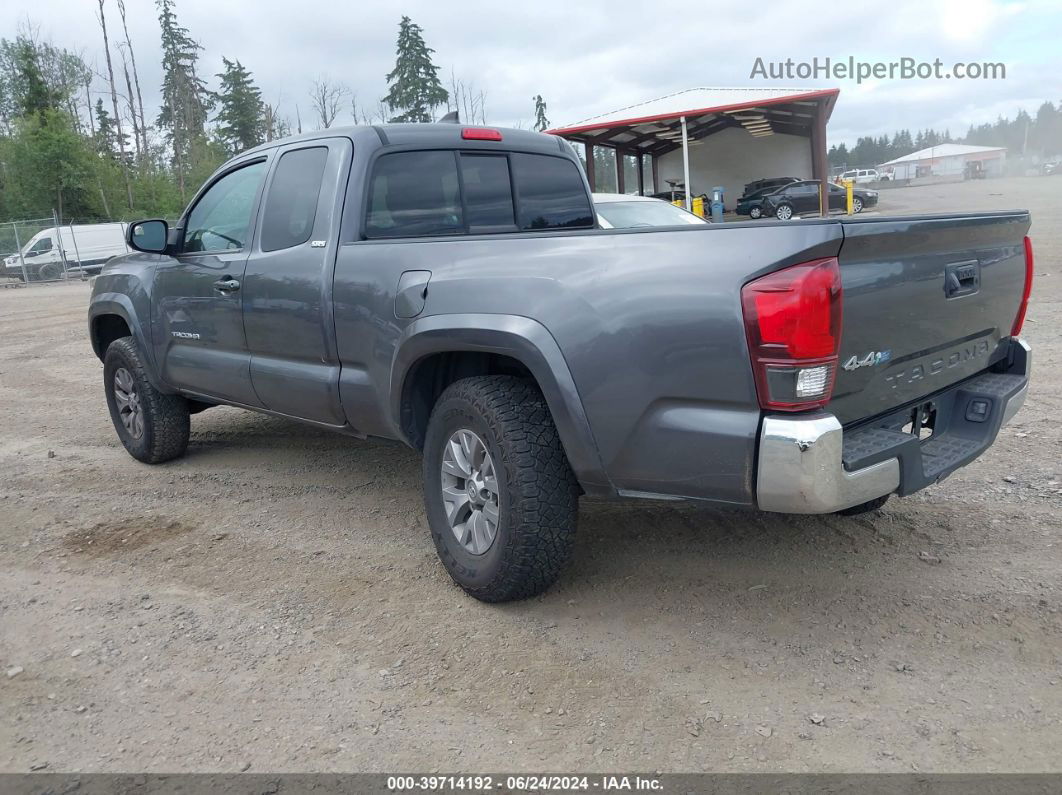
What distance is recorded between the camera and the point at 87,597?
12.0 feet

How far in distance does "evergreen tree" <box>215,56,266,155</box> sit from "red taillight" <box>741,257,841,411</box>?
6349 centimetres

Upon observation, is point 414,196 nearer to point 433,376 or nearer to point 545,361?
point 433,376

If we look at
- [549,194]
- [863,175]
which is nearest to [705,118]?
[549,194]

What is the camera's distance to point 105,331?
616cm

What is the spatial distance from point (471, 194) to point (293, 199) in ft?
2.90

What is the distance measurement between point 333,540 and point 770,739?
2.43 m

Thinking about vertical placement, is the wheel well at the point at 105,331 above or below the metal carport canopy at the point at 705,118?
below

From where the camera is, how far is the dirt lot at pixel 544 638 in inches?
99.9

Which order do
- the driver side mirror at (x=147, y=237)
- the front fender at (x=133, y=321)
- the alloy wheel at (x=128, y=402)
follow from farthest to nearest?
1. the alloy wheel at (x=128, y=402)
2. the front fender at (x=133, y=321)
3. the driver side mirror at (x=147, y=237)

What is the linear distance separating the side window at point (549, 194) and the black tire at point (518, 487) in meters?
1.53

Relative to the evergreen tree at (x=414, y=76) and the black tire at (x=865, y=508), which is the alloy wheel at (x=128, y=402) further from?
the evergreen tree at (x=414, y=76)

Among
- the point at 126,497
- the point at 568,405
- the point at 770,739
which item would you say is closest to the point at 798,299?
the point at 568,405

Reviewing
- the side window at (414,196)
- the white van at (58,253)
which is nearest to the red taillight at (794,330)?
→ the side window at (414,196)

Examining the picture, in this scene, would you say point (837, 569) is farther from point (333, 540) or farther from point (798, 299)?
point (333, 540)
